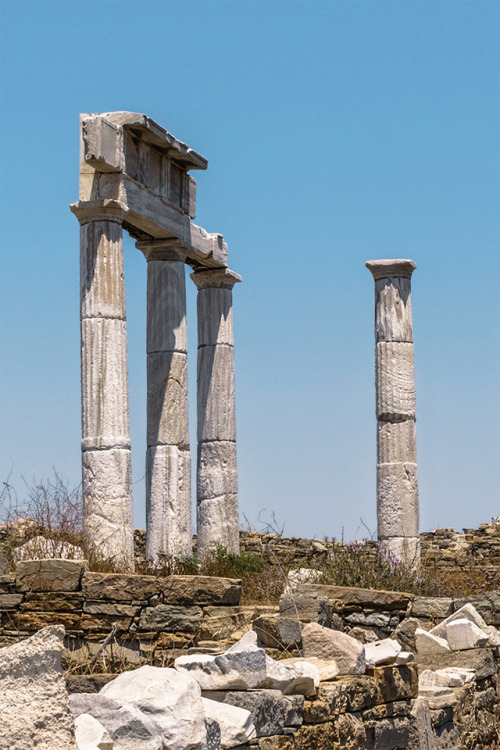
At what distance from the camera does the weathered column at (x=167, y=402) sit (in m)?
17.2

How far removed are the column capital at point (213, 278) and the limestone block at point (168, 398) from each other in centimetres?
244

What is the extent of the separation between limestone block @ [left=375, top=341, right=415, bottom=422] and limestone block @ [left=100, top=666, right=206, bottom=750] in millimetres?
14102

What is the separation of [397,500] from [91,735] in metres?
14.7

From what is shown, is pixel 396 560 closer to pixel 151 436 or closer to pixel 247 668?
pixel 151 436

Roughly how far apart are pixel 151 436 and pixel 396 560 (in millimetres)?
4251

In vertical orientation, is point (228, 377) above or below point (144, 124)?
below

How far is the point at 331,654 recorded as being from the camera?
782cm

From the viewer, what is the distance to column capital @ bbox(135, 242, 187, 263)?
17938 mm

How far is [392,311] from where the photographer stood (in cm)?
1975

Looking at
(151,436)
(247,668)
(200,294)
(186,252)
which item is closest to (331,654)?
(247,668)

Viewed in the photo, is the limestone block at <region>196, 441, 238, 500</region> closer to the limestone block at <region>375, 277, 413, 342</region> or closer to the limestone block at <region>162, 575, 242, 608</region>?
the limestone block at <region>375, 277, 413, 342</region>

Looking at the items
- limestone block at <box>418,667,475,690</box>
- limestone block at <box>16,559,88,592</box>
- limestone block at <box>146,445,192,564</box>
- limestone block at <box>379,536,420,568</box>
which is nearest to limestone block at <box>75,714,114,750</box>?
limestone block at <box>418,667,475,690</box>

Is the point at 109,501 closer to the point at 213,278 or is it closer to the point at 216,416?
the point at 216,416

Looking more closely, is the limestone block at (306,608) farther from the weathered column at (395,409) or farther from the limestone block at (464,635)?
the weathered column at (395,409)
